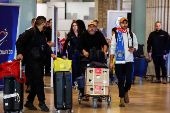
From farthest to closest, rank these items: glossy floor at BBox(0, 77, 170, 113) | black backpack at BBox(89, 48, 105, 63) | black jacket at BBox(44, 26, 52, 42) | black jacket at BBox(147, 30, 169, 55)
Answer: black jacket at BBox(147, 30, 169, 55), black jacket at BBox(44, 26, 52, 42), black backpack at BBox(89, 48, 105, 63), glossy floor at BBox(0, 77, 170, 113)

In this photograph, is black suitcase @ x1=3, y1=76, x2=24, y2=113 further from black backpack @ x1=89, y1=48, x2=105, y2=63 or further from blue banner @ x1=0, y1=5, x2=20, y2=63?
blue banner @ x1=0, y1=5, x2=20, y2=63

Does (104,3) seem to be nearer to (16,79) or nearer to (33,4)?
(33,4)

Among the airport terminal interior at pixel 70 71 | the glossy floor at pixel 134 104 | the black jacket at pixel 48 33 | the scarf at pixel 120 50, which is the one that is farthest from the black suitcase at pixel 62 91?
the black jacket at pixel 48 33

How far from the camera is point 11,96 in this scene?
5660 millimetres

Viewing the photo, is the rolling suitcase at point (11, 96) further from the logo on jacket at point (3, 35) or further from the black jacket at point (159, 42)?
the black jacket at point (159, 42)

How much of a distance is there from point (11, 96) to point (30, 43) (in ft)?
3.24

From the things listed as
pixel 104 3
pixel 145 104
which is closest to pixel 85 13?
pixel 104 3

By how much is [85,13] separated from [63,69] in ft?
53.9

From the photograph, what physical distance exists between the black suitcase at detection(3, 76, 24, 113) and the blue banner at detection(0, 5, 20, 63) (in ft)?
7.74

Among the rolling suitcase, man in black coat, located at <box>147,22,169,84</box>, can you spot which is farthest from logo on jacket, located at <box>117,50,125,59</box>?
man in black coat, located at <box>147,22,169,84</box>

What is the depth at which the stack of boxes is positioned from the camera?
6.62 meters

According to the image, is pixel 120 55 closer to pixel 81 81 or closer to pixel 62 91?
pixel 81 81

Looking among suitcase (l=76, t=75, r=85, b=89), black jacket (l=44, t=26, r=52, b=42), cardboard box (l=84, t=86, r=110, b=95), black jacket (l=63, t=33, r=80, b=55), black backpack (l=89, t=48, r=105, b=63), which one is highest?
black jacket (l=44, t=26, r=52, b=42)

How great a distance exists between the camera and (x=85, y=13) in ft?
72.7
